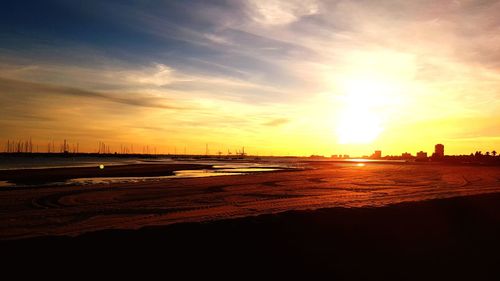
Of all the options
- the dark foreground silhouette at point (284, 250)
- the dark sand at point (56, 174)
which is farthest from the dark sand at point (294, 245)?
the dark sand at point (56, 174)

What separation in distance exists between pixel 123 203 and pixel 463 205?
53.2ft

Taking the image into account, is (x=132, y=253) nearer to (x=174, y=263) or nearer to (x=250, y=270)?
(x=174, y=263)

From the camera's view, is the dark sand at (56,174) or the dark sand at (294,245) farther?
the dark sand at (56,174)

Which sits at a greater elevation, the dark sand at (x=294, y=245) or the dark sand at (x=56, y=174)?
the dark sand at (x=294, y=245)

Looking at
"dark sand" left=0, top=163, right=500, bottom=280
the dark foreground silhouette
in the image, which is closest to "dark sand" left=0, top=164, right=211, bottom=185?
"dark sand" left=0, top=163, right=500, bottom=280

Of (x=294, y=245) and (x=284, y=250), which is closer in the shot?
(x=284, y=250)

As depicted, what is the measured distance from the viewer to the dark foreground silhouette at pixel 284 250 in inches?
299

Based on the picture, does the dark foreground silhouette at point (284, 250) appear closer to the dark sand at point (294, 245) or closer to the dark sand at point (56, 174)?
the dark sand at point (294, 245)

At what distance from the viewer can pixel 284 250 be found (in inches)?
353

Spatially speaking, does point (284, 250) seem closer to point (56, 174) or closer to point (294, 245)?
point (294, 245)

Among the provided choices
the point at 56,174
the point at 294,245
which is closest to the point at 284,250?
the point at 294,245

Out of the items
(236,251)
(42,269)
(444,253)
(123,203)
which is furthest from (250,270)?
(123,203)

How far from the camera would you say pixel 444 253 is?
9.48m

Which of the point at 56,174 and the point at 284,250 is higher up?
the point at 284,250
